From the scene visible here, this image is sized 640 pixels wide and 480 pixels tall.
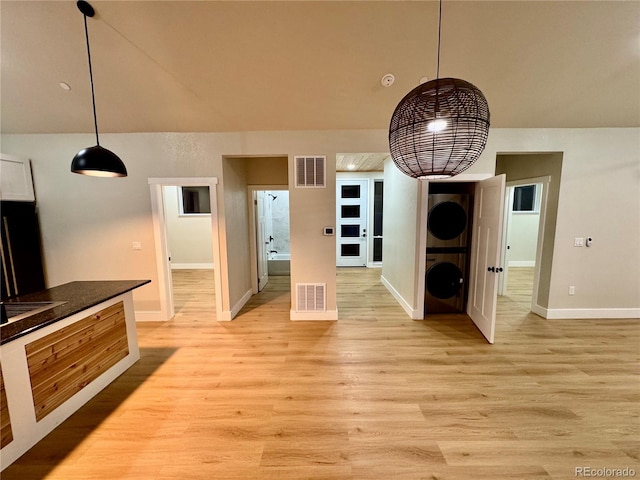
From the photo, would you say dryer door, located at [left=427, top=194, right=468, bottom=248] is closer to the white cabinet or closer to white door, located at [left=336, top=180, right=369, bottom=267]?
white door, located at [left=336, top=180, right=369, bottom=267]

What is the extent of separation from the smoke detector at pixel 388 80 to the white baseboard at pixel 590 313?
374 cm

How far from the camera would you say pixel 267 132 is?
3.16m

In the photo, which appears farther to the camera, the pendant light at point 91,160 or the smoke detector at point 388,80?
the smoke detector at point 388,80

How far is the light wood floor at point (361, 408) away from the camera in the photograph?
1.49m

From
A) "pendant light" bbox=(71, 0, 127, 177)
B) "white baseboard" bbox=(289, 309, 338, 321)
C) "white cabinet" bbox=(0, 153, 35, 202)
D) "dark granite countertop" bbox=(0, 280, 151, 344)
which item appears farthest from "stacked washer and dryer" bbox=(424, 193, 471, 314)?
"white cabinet" bbox=(0, 153, 35, 202)

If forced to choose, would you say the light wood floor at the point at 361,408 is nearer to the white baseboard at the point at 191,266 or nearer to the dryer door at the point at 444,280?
the dryer door at the point at 444,280

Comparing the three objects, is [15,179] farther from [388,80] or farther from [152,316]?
[388,80]

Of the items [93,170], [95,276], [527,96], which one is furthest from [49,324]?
[527,96]

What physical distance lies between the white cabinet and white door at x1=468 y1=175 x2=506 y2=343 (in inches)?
232

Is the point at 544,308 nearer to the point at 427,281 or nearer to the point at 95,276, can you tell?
the point at 427,281

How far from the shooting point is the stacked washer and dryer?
339 centimetres

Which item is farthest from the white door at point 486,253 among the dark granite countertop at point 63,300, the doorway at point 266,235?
the dark granite countertop at point 63,300

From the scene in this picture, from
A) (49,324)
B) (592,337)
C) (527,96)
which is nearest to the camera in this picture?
(49,324)

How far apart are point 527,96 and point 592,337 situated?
2963 millimetres
